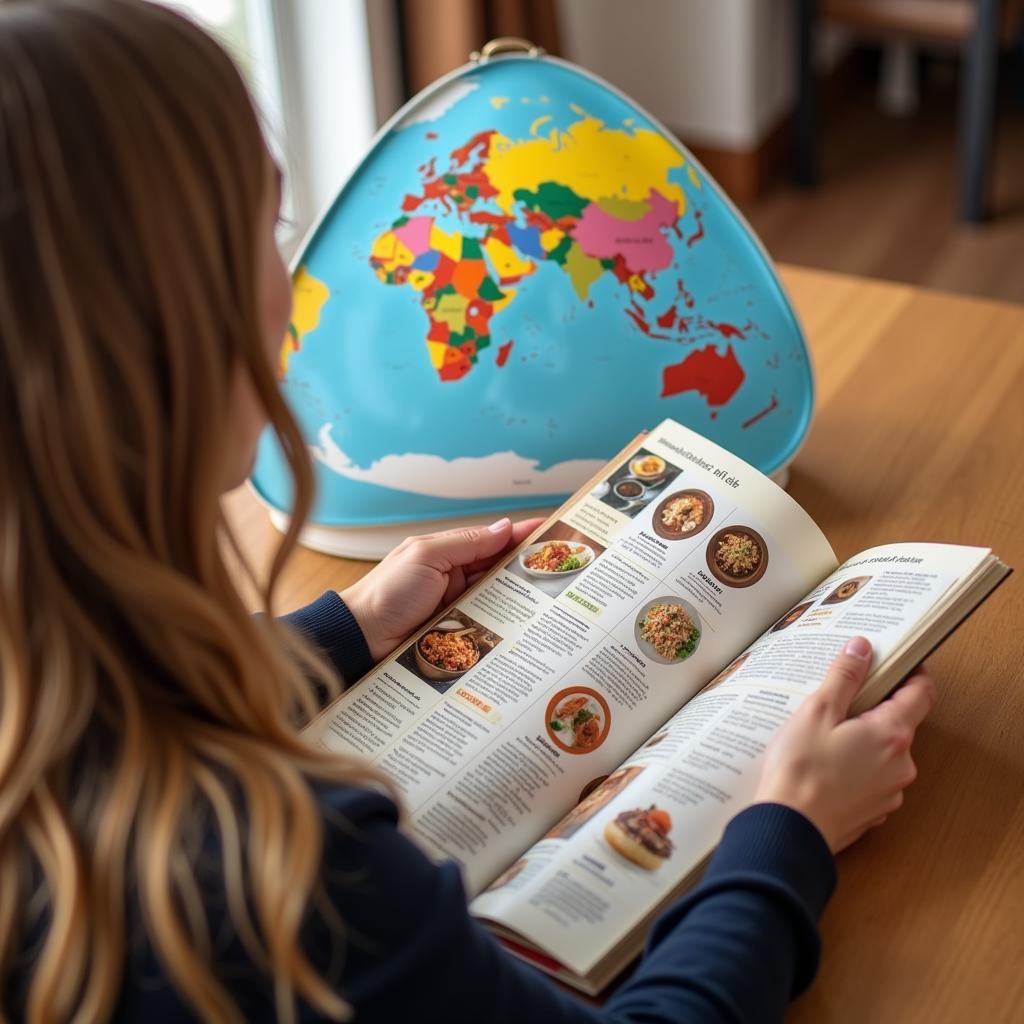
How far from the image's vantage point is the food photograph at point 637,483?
2.74 feet

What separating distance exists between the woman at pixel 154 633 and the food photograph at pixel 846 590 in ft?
0.86

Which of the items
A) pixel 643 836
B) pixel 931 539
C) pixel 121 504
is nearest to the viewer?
pixel 121 504

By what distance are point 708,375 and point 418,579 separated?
27 cm

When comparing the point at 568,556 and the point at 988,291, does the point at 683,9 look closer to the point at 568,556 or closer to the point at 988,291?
the point at 988,291

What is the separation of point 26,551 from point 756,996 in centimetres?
36

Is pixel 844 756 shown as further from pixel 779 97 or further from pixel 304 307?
pixel 779 97

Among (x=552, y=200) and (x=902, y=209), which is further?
(x=902, y=209)

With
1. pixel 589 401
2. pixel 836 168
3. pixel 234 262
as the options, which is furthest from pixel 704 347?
pixel 836 168

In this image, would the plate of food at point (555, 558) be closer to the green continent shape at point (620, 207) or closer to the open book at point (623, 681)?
the open book at point (623, 681)

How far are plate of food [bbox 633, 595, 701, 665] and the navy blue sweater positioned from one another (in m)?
0.14

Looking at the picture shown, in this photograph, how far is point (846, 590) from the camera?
0.77 m

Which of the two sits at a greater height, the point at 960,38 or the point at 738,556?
the point at 738,556

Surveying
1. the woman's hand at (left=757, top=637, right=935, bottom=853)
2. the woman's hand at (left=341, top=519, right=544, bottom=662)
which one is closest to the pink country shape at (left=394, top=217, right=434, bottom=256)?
the woman's hand at (left=341, top=519, right=544, bottom=662)

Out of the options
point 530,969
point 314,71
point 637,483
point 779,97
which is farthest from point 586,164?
point 779,97
